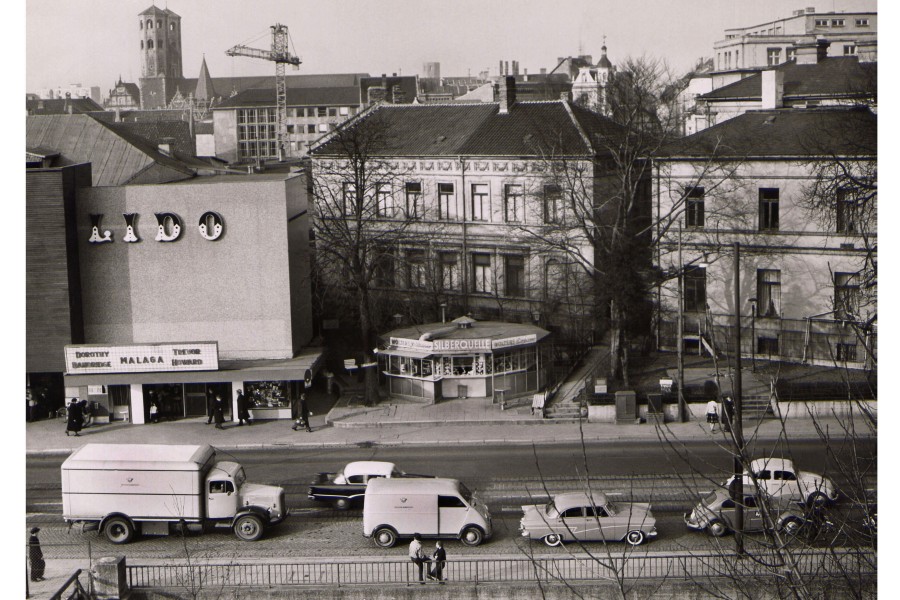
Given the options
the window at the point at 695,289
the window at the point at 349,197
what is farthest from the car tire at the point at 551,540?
the window at the point at 695,289

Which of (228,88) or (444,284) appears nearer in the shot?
(444,284)

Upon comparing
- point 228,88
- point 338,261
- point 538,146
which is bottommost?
point 338,261

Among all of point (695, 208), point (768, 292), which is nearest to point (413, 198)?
point (695, 208)

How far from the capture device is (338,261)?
2938 cm

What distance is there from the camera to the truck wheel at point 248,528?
1747 cm

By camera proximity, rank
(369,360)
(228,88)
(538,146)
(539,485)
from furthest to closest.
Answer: (228,88) → (538,146) → (369,360) → (539,485)

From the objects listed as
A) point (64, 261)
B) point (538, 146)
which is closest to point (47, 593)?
point (64, 261)

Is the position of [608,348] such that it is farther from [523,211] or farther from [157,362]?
[157,362]

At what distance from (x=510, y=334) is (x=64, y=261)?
10.7 metres

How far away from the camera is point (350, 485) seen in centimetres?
1875

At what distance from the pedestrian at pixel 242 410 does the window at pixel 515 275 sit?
403 inches

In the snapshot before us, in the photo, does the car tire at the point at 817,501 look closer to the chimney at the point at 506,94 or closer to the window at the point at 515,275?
the window at the point at 515,275

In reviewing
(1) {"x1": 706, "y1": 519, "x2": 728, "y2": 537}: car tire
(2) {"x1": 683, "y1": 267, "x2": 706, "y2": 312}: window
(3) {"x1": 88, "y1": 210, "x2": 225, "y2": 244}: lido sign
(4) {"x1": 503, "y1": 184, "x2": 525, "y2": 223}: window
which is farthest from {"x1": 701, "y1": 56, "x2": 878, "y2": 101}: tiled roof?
(3) {"x1": 88, "y1": 210, "x2": 225, "y2": 244}: lido sign

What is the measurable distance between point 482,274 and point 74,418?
13532 mm
